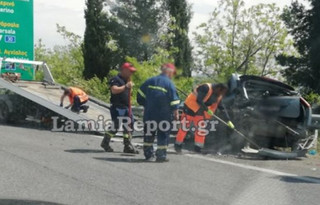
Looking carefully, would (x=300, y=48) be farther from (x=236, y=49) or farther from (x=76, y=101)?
(x=76, y=101)

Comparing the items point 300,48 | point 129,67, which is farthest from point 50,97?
point 300,48

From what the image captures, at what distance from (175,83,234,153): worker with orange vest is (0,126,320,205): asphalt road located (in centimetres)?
40

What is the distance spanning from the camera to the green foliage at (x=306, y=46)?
311 inches

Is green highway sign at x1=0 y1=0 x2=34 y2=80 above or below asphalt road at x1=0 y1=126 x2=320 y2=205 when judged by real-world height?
above

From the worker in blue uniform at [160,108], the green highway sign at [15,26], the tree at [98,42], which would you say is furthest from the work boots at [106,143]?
the green highway sign at [15,26]

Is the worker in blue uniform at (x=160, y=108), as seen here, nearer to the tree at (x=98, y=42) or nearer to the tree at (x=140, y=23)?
the tree at (x=140, y=23)

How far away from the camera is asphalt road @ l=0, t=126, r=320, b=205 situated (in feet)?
18.9

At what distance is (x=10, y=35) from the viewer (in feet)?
60.6

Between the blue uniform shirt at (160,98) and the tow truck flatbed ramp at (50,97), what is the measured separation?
3778 millimetres

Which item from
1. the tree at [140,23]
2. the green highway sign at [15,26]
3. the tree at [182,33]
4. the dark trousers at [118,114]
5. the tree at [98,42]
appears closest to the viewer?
the tree at [182,33]

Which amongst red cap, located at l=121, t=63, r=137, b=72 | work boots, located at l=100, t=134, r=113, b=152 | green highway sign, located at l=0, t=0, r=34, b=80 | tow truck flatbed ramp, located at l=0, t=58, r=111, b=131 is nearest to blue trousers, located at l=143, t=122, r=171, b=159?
work boots, located at l=100, t=134, r=113, b=152

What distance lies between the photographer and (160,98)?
322 inches

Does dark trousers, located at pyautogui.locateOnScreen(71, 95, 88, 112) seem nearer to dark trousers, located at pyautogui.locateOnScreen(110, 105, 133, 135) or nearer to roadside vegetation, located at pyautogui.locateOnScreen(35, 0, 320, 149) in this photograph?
roadside vegetation, located at pyautogui.locateOnScreen(35, 0, 320, 149)

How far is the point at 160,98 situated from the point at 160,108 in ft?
0.54
